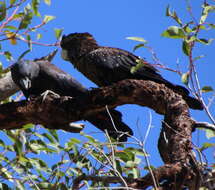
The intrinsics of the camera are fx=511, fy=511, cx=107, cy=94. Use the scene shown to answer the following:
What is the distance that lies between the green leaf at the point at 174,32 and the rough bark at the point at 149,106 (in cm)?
58

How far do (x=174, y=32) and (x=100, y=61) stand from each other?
246 cm

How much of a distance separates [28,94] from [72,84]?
0.50 meters

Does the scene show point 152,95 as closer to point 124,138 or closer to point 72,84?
point 124,138

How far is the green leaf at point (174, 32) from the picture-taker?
133 inches

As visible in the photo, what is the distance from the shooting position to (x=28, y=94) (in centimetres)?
564

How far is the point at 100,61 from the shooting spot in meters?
5.79

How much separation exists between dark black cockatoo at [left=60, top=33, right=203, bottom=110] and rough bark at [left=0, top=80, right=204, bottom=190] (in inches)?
29.0

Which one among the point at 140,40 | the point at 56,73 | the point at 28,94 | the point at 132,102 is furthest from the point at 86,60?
the point at 140,40

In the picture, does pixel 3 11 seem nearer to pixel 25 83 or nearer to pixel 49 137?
pixel 25 83

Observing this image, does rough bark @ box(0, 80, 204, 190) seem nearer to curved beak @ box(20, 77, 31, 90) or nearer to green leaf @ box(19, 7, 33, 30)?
curved beak @ box(20, 77, 31, 90)

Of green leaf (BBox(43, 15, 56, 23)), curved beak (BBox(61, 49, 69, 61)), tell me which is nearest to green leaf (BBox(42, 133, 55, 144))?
green leaf (BBox(43, 15, 56, 23))

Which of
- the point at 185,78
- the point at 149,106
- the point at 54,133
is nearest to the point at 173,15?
the point at 185,78

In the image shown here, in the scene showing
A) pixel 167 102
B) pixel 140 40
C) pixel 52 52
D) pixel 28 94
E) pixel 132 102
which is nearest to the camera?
pixel 140 40

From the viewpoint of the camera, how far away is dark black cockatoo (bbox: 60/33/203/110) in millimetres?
5382
